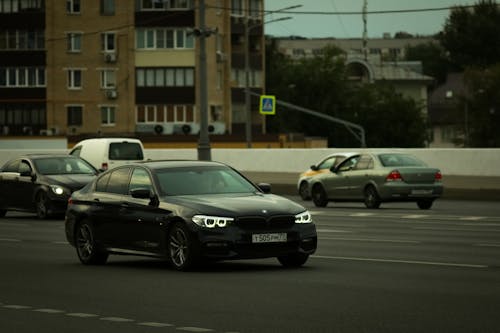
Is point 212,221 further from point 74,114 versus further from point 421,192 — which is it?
point 74,114

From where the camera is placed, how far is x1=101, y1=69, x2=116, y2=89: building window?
108025 mm

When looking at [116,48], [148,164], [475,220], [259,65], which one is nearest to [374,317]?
[148,164]

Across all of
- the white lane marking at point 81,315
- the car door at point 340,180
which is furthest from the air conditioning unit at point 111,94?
the white lane marking at point 81,315

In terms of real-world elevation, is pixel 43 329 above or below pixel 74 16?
below

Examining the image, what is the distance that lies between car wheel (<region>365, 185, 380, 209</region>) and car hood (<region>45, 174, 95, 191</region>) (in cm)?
756

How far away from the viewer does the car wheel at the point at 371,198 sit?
119 ft

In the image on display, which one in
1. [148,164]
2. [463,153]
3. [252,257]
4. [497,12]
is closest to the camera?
[252,257]

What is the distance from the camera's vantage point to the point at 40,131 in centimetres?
10762

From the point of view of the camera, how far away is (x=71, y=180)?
31.6 metres

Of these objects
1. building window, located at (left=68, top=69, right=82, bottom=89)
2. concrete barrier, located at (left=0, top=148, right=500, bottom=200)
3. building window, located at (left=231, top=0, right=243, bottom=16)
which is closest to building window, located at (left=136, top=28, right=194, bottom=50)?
building window, located at (left=68, top=69, right=82, bottom=89)

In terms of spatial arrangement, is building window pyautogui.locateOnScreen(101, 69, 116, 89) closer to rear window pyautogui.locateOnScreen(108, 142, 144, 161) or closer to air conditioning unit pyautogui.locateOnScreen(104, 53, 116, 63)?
air conditioning unit pyautogui.locateOnScreen(104, 53, 116, 63)

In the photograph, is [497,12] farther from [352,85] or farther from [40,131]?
[40,131]

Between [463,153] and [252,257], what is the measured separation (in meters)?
30.2

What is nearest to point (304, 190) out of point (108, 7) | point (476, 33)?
point (108, 7)
